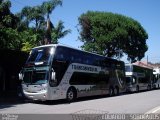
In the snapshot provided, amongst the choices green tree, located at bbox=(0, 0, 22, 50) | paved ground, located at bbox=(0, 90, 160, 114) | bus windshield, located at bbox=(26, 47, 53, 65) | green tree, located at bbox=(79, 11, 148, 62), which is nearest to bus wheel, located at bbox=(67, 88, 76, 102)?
paved ground, located at bbox=(0, 90, 160, 114)

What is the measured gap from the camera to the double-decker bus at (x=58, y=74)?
61.0 ft

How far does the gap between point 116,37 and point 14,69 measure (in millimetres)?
22857

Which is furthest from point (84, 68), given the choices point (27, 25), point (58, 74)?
point (27, 25)

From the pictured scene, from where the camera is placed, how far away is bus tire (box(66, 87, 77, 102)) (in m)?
20.5

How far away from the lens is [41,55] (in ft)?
63.7

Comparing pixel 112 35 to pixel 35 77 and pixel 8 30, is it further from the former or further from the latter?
pixel 35 77

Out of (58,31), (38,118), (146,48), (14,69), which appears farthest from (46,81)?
(146,48)

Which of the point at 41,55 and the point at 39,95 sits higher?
the point at 41,55

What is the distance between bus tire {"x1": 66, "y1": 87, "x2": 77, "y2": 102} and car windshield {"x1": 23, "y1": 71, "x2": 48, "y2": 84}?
7.92 feet

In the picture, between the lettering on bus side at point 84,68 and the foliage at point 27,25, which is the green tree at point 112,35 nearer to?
the foliage at point 27,25

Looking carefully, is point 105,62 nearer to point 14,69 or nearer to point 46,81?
point 14,69

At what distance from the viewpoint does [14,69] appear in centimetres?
2592

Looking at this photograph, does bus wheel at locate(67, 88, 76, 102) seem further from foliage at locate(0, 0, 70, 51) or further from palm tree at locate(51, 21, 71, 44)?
palm tree at locate(51, 21, 71, 44)

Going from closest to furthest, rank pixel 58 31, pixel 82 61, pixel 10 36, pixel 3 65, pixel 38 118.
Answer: pixel 38 118
pixel 82 61
pixel 3 65
pixel 10 36
pixel 58 31
